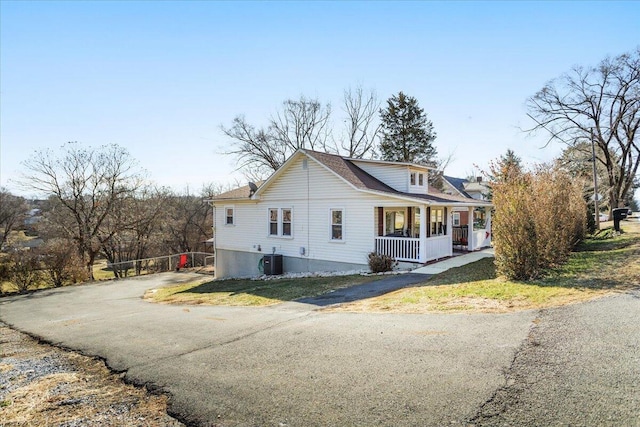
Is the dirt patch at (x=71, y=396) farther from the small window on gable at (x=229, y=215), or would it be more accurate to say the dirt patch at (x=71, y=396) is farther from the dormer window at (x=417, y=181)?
the small window on gable at (x=229, y=215)

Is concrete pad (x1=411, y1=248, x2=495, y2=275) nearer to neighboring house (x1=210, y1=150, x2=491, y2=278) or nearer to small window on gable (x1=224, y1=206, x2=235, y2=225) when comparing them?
neighboring house (x1=210, y1=150, x2=491, y2=278)

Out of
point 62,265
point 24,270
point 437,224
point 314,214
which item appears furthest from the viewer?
point 62,265

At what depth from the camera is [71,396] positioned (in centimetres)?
459

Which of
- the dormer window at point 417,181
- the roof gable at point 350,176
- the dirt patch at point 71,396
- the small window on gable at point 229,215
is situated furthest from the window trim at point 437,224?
the dirt patch at point 71,396

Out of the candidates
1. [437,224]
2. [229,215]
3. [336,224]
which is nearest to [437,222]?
[437,224]

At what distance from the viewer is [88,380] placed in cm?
521

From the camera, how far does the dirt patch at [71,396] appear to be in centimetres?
392

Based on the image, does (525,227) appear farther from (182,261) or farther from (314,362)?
(182,261)

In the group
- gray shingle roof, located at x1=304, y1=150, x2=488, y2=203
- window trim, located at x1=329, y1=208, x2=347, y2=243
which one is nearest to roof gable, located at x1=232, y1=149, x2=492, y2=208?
gray shingle roof, located at x1=304, y1=150, x2=488, y2=203

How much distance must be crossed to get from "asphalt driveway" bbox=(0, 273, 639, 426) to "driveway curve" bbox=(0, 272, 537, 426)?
15mm

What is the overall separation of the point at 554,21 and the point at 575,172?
26.5 metres

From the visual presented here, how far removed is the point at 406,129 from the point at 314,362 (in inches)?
1474

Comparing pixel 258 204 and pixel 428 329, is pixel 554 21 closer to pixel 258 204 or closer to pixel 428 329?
pixel 428 329

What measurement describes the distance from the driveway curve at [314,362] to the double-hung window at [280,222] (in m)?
10.7
